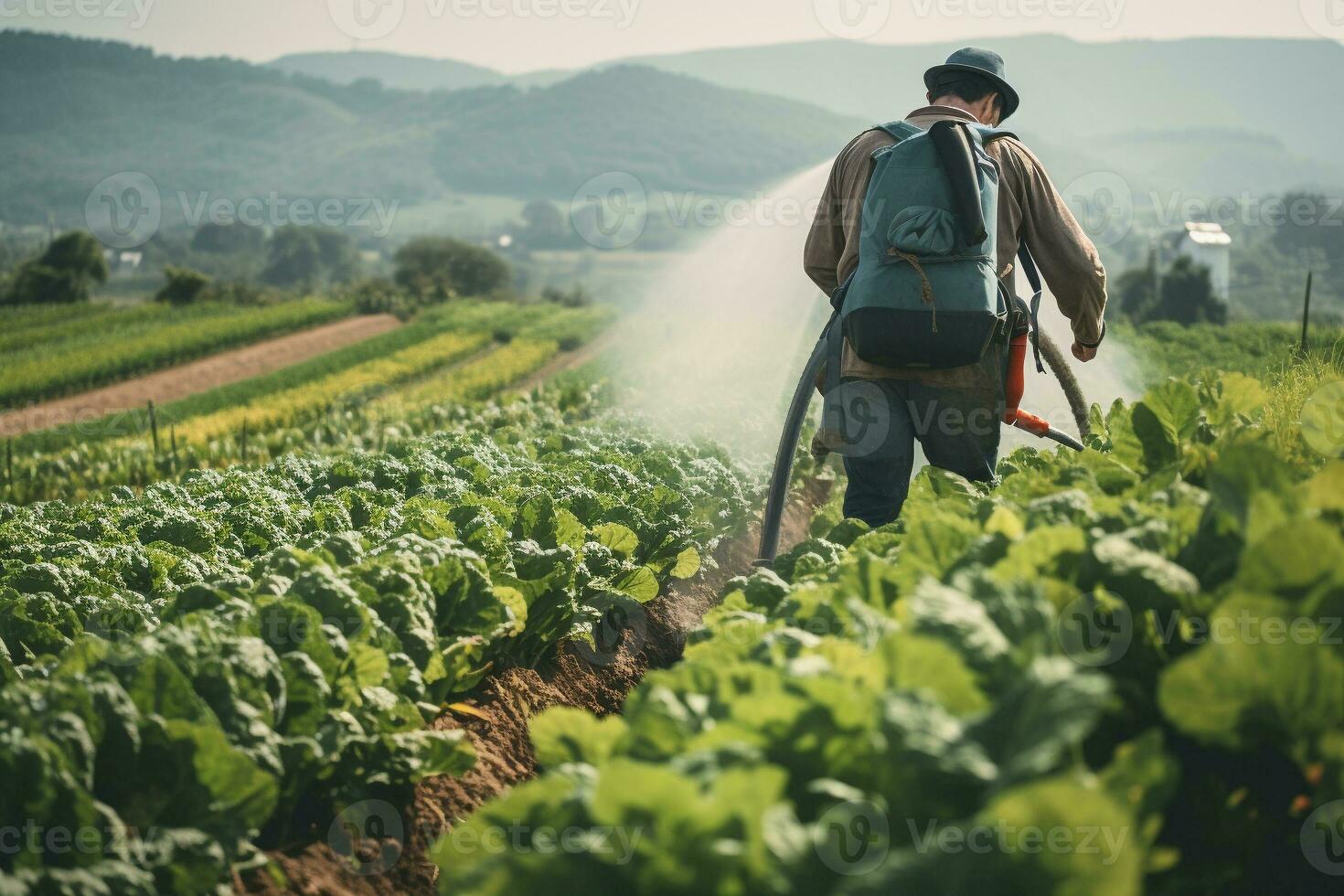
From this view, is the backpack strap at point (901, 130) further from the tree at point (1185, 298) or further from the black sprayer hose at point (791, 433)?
the tree at point (1185, 298)

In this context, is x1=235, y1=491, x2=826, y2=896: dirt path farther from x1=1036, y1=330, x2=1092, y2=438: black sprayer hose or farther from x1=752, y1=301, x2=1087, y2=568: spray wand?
x1=1036, y1=330, x2=1092, y2=438: black sprayer hose

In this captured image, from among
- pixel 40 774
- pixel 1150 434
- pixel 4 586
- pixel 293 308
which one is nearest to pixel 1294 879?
pixel 1150 434

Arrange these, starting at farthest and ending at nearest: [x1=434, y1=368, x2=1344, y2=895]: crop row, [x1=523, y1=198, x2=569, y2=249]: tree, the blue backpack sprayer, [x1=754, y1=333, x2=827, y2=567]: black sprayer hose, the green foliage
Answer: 1. [x1=523, y1=198, x2=569, y2=249]: tree
2. the green foliage
3. [x1=754, y1=333, x2=827, y2=567]: black sprayer hose
4. the blue backpack sprayer
5. [x1=434, y1=368, x2=1344, y2=895]: crop row

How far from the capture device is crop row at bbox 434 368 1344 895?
127 cm

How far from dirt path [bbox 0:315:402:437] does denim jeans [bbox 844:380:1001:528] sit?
89.9 feet

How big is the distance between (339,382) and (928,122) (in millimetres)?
25873

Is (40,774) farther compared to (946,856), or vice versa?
(40,774)

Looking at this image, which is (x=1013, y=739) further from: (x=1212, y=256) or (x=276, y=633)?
(x=1212, y=256)

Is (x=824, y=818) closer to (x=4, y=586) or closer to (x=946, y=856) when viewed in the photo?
(x=946, y=856)

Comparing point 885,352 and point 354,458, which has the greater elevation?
point 885,352

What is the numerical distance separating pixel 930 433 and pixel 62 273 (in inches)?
2641

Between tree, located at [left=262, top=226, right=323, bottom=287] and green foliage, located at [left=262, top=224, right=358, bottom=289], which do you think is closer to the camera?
tree, located at [left=262, top=226, right=323, bottom=287]

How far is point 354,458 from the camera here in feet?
28.0

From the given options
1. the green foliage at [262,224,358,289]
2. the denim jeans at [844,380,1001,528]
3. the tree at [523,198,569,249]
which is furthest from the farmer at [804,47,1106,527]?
the tree at [523,198,569,249]
